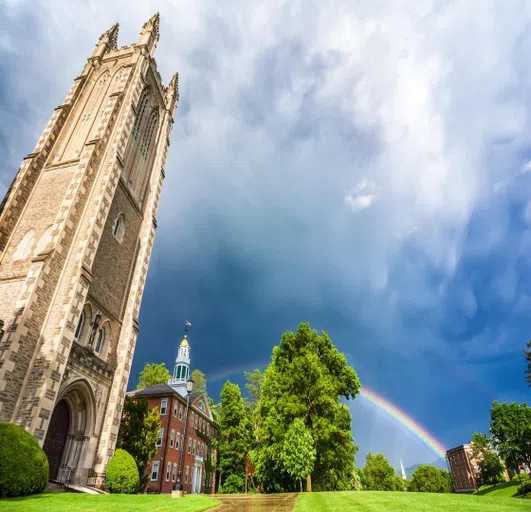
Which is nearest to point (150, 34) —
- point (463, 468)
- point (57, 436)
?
→ point (57, 436)

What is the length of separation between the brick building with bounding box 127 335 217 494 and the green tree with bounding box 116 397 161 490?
7.44 metres

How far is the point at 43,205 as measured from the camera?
2391cm

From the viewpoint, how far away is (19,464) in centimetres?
1234

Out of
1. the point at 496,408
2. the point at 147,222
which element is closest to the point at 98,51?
the point at 147,222

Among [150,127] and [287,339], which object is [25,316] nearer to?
[287,339]

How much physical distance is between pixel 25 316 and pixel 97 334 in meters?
6.06

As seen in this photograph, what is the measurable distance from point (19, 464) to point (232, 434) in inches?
1417

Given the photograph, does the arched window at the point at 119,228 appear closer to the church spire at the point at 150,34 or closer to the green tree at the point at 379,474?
the church spire at the point at 150,34

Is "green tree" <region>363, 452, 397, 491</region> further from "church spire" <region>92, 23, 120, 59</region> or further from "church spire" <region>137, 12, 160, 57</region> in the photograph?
"church spire" <region>92, 23, 120, 59</region>

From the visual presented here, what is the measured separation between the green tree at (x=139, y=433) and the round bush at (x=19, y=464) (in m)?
13.7

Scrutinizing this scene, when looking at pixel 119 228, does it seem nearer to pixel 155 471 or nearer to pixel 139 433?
pixel 139 433

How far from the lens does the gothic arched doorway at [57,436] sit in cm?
1855

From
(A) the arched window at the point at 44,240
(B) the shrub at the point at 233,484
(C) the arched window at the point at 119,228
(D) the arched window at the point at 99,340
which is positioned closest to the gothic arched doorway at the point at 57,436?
(D) the arched window at the point at 99,340

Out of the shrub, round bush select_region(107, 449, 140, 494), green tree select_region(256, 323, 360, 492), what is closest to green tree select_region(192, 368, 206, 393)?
the shrub
